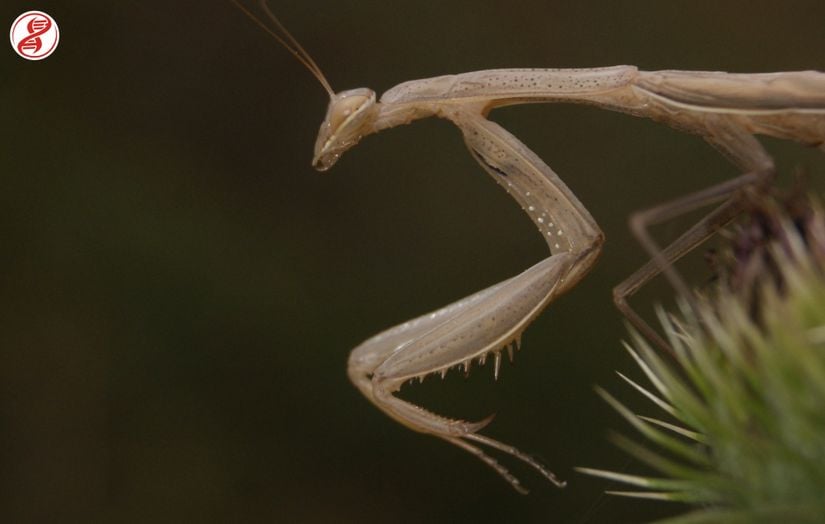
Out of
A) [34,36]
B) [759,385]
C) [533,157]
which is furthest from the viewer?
[34,36]

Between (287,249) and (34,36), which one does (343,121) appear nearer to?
(287,249)

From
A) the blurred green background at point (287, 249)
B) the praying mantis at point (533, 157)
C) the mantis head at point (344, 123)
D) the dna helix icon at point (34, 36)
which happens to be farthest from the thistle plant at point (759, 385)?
the dna helix icon at point (34, 36)

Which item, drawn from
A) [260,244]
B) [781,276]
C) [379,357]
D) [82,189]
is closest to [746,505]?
[781,276]

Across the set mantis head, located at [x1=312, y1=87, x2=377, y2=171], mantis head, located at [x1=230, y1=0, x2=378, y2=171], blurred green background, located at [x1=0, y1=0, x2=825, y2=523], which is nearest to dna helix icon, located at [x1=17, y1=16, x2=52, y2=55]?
blurred green background, located at [x1=0, y1=0, x2=825, y2=523]

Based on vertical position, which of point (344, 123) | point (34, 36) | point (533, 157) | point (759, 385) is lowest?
point (759, 385)

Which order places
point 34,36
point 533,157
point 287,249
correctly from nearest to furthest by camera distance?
point 533,157 < point 34,36 < point 287,249

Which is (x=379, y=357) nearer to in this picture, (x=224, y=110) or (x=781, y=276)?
(x=781, y=276)

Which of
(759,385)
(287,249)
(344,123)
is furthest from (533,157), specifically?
(287,249)

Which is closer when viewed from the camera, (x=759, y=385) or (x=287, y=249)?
(x=759, y=385)
